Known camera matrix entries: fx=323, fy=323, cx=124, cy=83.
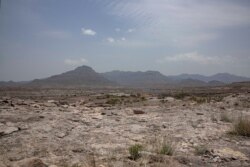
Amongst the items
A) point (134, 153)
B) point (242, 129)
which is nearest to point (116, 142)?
point (134, 153)

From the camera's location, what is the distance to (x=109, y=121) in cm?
1338

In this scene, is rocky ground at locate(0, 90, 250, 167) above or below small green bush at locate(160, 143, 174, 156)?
below

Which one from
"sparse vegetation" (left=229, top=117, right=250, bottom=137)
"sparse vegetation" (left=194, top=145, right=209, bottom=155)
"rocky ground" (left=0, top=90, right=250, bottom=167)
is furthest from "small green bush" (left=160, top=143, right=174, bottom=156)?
"sparse vegetation" (left=229, top=117, right=250, bottom=137)

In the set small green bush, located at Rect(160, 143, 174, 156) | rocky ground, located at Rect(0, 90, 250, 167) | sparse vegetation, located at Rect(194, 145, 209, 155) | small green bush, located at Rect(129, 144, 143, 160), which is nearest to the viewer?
rocky ground, located at Rect(0, 90, 250, 167)

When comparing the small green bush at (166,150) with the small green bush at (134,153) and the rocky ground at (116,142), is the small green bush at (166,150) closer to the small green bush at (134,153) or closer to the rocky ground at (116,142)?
the rocky ground at (116,142)

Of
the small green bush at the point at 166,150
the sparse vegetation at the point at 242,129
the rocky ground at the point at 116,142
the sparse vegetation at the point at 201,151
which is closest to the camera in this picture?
the rocky ground at the point at 116,142

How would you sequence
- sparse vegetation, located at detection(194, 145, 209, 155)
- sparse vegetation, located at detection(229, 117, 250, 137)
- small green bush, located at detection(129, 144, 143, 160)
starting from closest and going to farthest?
1. small green bush, located at detection(129, 144, 143, 160)
2. sparse vegetation, located at detection(194, 145, 209, 155)
3. sparse vegetation, located at detection(229, 117, 250, 137)

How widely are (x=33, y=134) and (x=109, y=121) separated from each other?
13.1 feet

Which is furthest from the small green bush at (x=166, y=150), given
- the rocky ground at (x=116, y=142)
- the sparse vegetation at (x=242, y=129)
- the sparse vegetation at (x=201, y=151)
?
the sparse vegetation at (x=242, y=129)

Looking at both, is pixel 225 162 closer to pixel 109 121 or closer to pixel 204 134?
pixel 204 134

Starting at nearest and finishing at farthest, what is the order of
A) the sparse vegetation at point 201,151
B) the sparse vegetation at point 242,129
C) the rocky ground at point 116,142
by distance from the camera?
the rocky ground at point 116,142, the sparse vegetation at point 201,151, the sparse vegetation at point 242,129

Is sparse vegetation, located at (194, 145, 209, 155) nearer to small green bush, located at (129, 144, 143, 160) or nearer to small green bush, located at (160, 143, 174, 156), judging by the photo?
small green bush, located at (160, 143, 174, 156)

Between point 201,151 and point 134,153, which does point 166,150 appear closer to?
point 134,153

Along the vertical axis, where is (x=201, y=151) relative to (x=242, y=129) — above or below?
below
